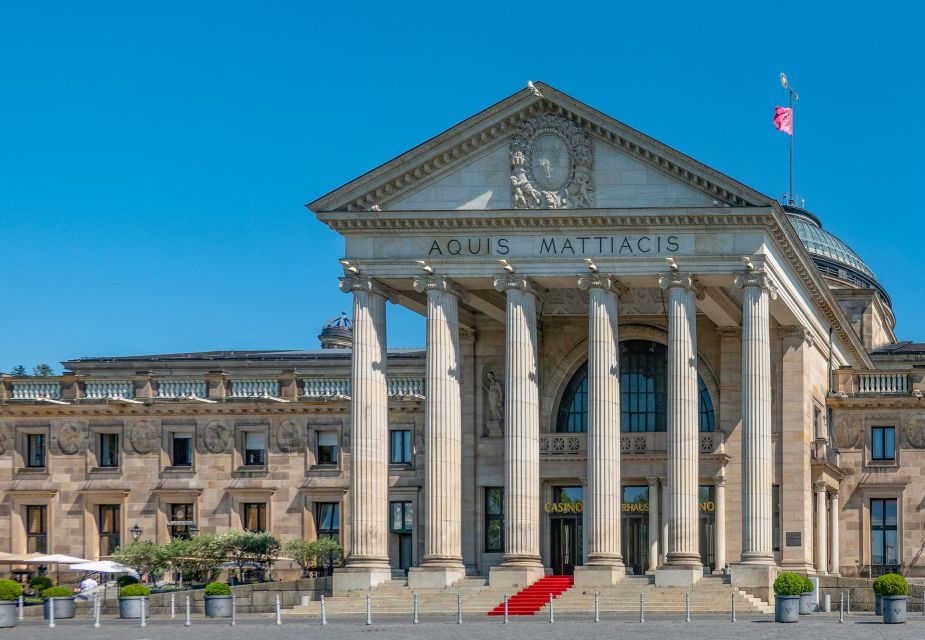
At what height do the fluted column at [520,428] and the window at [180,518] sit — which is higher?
the fluted column at [520,428]

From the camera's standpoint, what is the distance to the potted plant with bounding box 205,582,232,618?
2884 inches

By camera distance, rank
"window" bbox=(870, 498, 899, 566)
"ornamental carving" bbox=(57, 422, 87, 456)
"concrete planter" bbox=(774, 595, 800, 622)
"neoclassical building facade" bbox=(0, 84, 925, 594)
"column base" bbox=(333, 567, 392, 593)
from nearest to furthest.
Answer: "concrete planter" bbox=(774, 595, 800, 622)
"neoclassical building facade" bbox=(0, 84, 925, 594)
"column base" bbox=(333, 567, 392, 593)
"window" bbox=(870, 498, 899, 566)
"ornamental carving" bbox=(57, 422, 87, 456)

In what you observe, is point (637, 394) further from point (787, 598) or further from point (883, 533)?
point (787, 598)

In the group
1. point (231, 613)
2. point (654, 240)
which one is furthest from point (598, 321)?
point (231, 613)

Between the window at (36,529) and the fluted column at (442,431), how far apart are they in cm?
2967

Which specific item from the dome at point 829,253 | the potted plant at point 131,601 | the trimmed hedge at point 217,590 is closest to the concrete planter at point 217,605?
Answer: the trimmed hedge at point 217,590

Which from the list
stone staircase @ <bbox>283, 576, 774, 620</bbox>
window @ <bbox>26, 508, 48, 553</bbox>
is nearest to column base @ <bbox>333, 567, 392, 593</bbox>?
stone staircase @ <bbox>283, 576, 774, 620</bbox>

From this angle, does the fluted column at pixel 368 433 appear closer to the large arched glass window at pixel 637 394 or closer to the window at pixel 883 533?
the large arched glass window at pixel 637 394

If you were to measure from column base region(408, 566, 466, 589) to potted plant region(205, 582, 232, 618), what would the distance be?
25.8ft

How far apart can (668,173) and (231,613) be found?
2497cm

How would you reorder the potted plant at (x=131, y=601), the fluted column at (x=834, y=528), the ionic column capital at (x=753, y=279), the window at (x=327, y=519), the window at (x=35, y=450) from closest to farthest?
1. the potted plant at (x=131, y=601)
2. the ionic column capital at (x=753, y=279)
3. the fluted column at (x=834, y=528)
4. the window at (x=327, y=519)
5. the window at (x=35, y=450)

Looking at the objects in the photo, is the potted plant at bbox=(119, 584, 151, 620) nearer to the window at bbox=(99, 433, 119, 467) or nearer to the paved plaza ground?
the paved plaza ground

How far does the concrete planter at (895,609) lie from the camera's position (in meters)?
65.2

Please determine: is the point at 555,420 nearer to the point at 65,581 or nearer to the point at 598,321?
the point at 598,321
